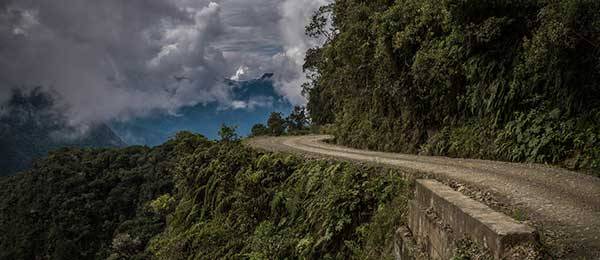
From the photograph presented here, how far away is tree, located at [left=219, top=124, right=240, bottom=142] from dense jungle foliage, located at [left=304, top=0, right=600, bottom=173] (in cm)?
569

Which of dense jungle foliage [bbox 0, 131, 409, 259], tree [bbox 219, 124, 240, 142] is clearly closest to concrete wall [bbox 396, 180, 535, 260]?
dense jungle foliage [bbox 0, 131, 409, 259]

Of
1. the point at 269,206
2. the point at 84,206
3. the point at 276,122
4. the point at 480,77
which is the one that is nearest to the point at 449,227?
the point at 269,206

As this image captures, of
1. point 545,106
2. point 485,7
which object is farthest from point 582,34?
point 485,7

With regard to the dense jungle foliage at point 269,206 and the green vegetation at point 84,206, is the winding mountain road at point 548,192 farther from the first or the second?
the green vegetation at point 84,206

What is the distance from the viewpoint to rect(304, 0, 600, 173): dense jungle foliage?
9.36 metres

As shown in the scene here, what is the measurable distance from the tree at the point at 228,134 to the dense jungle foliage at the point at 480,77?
5.69 metres

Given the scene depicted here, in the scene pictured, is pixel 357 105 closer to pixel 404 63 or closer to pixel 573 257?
pixel 404 63

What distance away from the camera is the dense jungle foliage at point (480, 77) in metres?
9.36

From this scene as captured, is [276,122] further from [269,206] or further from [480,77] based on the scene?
[480,77]

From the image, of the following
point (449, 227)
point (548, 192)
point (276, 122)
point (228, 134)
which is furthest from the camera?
point (276, 122)

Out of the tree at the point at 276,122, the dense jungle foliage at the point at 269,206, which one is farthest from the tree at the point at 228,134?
the tree at the point at 276,122

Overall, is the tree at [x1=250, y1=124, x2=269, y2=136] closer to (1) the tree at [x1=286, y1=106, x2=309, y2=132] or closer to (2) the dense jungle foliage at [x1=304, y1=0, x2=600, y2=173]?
(1) the tree at [x1=286, y1=106, x2=309, y2=132]

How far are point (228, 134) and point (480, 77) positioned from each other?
11282 millimetres

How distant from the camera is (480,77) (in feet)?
41.7
